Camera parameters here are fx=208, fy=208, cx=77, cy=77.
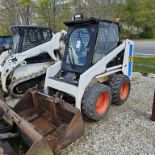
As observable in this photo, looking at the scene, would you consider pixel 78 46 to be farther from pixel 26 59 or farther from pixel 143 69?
pixel 143 69

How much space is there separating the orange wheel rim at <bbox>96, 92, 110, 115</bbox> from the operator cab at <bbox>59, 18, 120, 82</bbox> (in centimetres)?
67

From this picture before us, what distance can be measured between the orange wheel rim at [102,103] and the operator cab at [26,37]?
10.3 ft

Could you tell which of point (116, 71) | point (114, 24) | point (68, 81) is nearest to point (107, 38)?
point (114, 24)

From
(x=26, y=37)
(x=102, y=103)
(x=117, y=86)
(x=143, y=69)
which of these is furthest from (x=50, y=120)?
(x=143, y=69)

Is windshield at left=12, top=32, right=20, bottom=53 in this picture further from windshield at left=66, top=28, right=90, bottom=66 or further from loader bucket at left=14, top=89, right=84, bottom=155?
loader bucket at left=14, top=89, right=84, bottom=155

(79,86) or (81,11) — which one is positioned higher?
(81,11)

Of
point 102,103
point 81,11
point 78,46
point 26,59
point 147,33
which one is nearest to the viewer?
point 102,103

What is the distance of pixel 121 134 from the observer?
12.4 feet

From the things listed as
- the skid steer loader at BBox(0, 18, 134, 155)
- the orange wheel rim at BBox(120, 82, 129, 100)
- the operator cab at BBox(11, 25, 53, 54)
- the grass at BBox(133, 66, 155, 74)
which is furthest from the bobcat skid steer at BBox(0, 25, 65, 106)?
the grass at BBox(133, 66, 155, 74)

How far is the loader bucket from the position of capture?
3103 millimetres

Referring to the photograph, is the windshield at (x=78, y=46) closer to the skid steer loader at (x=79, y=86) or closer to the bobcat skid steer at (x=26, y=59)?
the skid steer loader at (x=79, y=86)

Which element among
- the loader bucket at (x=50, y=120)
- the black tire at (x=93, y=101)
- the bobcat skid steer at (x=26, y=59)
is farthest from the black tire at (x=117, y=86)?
the bobcat skid steer at (x=26, y=59)

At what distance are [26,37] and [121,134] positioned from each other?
13.6ft

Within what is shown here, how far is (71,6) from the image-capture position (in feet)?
75.8
